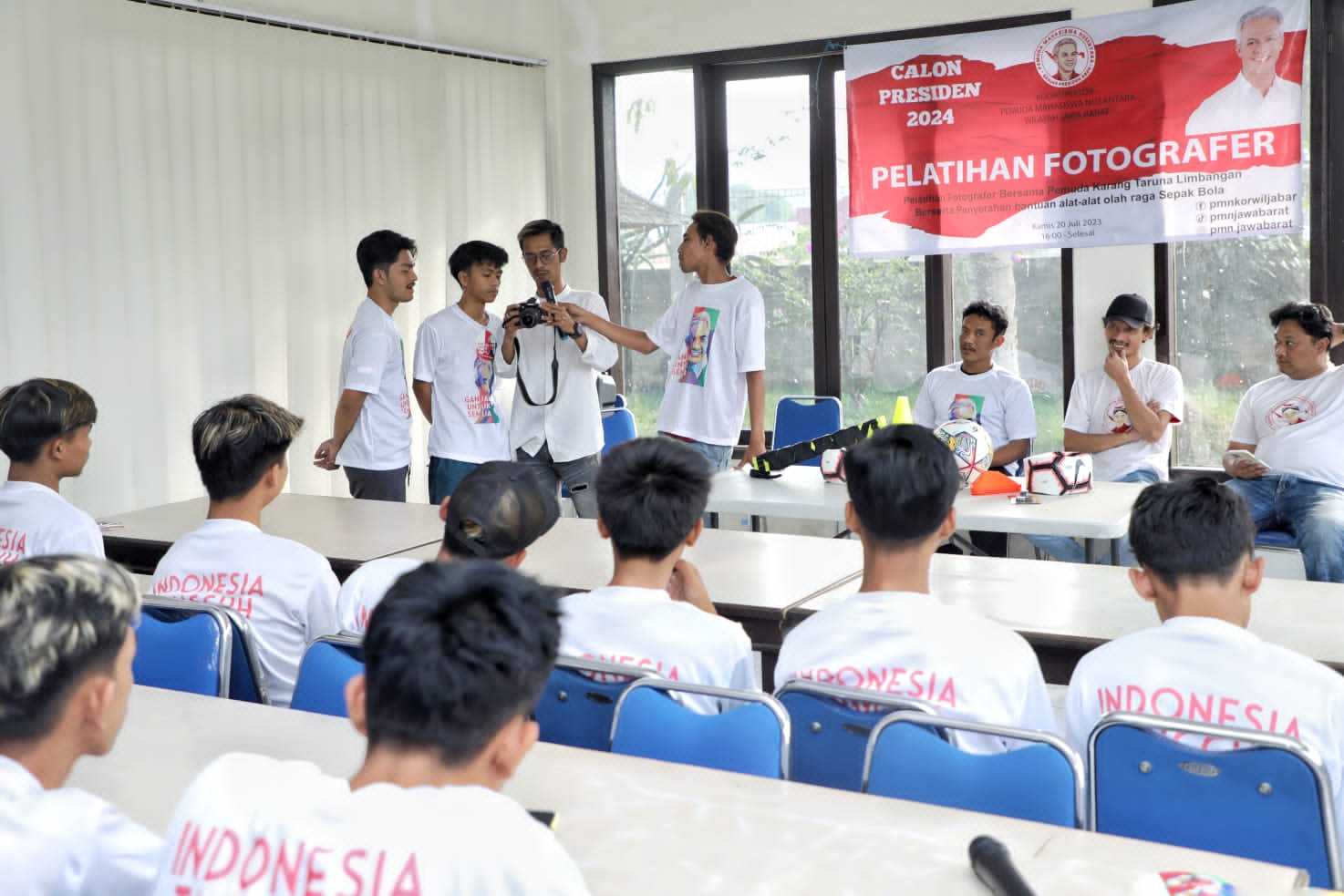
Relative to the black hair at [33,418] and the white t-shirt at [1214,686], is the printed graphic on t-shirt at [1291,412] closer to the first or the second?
the white t-shirt at [1214,686]

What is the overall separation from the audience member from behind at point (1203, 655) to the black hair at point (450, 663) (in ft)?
3.28

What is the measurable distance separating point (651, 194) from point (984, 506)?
3.32 metres

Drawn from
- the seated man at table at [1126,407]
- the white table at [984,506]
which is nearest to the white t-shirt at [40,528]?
the white table at [984,506]

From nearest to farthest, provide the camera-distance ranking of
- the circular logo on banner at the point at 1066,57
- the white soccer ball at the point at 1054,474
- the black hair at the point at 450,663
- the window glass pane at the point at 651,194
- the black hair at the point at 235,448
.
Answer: the black hair at the point at 450,663 → the black hair at the point at 235,448 → the white soccer ball at the point at 1054,474 → the circular logo on banner at the point at 1066,57 → the window glass pane at the point at 651,194

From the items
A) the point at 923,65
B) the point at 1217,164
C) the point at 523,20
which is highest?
the point at 523,20

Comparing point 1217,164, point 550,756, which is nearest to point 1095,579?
point 550,756

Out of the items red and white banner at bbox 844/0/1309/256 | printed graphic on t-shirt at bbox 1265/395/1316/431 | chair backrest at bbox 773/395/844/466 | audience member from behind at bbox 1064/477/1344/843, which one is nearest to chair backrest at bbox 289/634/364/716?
audience member from behind at bbox 1064/477/1344/843

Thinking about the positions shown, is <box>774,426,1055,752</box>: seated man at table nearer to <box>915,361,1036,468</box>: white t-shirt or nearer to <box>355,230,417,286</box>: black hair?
<box>915,361,1036,468</box>: white t-shirt

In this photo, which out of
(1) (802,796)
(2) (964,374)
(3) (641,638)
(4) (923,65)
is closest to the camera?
(1) (802,796)

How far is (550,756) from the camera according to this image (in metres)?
1.77

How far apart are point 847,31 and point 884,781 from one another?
16.3ft

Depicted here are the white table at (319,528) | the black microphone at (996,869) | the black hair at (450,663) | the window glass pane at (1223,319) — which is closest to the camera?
the black hair at (450,663)

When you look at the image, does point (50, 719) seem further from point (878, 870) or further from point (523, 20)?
point (523, 20)

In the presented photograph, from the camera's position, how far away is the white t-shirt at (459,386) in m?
4.91
